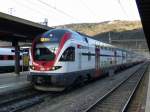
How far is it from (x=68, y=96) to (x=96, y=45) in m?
8.17

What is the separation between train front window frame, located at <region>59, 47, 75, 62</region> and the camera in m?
17.2

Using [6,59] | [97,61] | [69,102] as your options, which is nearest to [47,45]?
[69,102]

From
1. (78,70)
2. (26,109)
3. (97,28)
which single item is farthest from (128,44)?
(97,28)

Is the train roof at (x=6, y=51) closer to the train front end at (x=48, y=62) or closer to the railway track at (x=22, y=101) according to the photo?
the railway track at (x=22, y=101)

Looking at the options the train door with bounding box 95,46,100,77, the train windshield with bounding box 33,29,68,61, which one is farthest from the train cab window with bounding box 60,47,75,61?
the train door with bounding box 95,46,100,77

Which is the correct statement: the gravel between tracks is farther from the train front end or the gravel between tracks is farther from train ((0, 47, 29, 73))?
train ((0, 47, 29, 73))

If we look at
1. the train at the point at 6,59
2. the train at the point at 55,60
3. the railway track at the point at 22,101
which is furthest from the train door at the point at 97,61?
the train at the point at 6,59

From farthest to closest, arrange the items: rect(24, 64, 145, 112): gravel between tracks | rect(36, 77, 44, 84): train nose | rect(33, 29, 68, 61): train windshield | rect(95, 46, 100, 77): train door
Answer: rect(95, 46, 100, 77): train door → rect(33, 29, 68, 61): train windshield → rect(36, 77, 44, 84): train nose → rect(24, 64, 145, 112): gravel between tracks

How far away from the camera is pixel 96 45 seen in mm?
24594

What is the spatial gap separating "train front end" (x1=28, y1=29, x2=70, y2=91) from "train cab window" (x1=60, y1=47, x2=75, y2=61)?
0.34 metres

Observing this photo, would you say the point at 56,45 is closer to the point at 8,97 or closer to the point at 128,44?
the point at 8,97

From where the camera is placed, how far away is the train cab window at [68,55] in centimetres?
1717

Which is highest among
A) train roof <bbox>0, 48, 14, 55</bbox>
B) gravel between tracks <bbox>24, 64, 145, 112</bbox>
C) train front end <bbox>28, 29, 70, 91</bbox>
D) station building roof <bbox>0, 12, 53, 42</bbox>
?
station building roof <bbox>0, 12, 53, 42</bbox>

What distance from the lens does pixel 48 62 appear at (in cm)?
1709
